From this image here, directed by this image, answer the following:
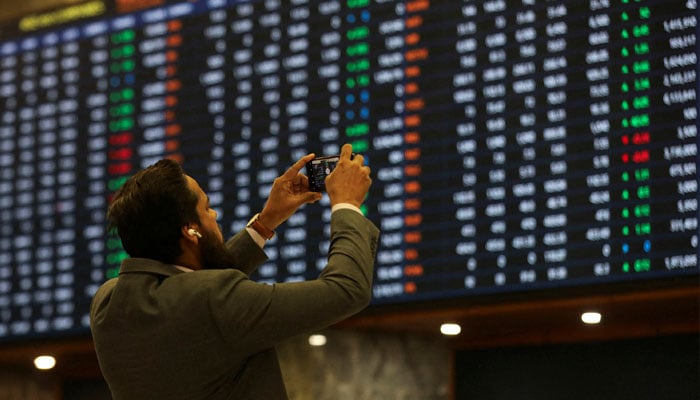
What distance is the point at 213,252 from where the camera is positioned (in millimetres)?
1376

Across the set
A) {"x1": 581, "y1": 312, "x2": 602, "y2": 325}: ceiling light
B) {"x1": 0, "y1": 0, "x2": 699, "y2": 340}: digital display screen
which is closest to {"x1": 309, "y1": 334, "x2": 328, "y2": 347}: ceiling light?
{"x1": 0, "y1": 0, "x2": 699, "y2": 340}: digital display screen

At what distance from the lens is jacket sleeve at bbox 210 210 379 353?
1267mm

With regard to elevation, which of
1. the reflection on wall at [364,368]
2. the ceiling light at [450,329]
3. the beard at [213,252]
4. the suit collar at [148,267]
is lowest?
the suit collar at [148,267]

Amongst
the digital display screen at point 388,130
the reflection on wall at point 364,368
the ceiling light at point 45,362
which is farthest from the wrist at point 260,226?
the ceiling light at point 45,362

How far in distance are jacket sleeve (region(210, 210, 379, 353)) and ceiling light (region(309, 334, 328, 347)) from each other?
2172 millimetres

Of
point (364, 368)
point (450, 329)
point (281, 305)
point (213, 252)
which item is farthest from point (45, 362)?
point (281, 305)

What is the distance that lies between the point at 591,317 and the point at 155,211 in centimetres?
198

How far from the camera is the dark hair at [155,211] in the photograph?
133cm

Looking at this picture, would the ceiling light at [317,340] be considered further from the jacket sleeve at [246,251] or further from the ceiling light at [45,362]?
the jacket sleeve at [246,251]

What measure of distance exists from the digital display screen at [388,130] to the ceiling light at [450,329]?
0.18m

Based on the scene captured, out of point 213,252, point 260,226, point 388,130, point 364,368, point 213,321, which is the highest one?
point 388,130

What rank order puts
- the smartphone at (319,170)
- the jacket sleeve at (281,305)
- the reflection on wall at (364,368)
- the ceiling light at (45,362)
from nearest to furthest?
the jacket sleeve at (281,305) → the smartphone at (319,170) → the reflection on wall at (364,368) → the ceiling light at (45,362)

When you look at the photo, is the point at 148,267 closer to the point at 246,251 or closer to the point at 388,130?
the point at 246,251

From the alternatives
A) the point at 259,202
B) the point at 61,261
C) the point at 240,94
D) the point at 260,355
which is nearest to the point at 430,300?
the point at 259,202
